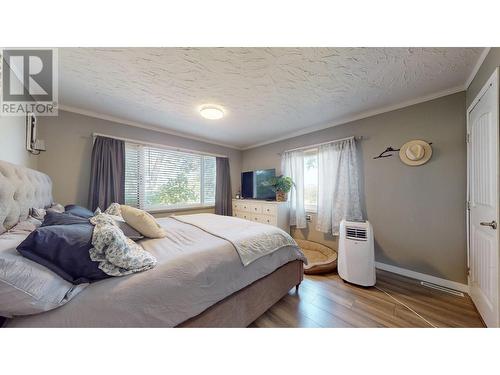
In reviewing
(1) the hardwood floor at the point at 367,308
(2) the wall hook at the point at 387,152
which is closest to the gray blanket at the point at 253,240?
(1) the hardwood floor at the point at 367,308

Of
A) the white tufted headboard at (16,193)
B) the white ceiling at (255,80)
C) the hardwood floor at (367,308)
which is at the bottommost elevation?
the hardwood floor at (367,308)

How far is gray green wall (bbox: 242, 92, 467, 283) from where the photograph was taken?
1915 mm

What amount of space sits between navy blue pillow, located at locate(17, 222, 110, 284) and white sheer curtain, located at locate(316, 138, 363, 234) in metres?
2.86

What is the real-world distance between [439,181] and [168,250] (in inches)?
119

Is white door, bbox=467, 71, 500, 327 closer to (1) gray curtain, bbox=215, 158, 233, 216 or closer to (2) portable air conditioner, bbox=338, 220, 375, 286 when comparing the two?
(2) portable air conditioner, bbox=338, 220, 375, 286

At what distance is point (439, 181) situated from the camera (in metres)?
2.01

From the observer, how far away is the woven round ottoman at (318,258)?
7.39 feet

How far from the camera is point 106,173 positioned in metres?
2.58

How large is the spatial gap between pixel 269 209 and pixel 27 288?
2.96 meters

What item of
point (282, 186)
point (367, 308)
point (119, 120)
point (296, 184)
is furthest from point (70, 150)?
point (367, 308)

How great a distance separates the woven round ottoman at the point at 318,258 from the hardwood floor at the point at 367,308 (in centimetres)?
25

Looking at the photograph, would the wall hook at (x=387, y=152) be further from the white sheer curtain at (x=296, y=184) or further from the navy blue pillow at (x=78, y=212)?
the navy blue pillow at (x=78, y=212)
